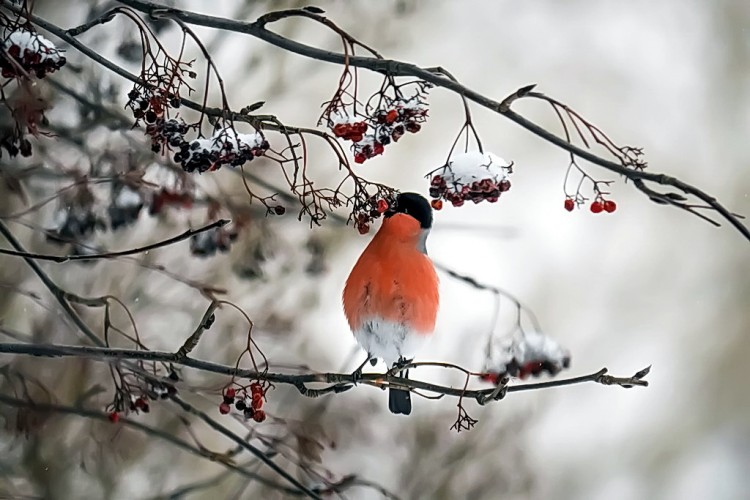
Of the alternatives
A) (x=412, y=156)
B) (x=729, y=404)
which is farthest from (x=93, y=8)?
(x=729, y=404)

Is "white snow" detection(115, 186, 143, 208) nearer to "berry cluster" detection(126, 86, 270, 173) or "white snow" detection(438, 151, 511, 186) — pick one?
"berry cluster" detection(126, 86, 270, 173)

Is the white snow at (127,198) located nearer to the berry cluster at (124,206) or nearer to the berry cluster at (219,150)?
the berry cluster at (124,206)

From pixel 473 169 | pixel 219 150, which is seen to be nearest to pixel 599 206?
pixel 473 169

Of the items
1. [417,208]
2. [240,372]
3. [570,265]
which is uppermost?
[570,265]

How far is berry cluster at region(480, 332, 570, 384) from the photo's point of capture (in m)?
1.11

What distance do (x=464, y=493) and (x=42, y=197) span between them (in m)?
1.23

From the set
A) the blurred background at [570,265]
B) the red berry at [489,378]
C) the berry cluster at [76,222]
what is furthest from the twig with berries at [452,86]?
the blurred background at [570,265]

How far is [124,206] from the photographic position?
106cm

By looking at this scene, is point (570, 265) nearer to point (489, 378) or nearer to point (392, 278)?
point (392, 278)

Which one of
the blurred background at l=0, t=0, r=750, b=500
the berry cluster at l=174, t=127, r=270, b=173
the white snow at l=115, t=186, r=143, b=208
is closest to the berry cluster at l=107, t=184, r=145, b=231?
the white snow at l=115, t=186, r=143, b=208

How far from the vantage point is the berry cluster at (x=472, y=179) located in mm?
723

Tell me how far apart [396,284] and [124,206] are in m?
0.36

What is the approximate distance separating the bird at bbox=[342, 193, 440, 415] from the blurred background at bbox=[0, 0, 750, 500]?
3.01 feet

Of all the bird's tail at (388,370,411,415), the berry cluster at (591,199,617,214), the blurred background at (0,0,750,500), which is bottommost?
the bird's tail at (388,370,411,415)
